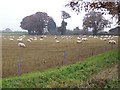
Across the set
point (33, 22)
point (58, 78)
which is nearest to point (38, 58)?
point (58, 78)

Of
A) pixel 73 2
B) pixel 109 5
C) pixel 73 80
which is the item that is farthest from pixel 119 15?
pixel 73 80

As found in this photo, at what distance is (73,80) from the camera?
1389 cm

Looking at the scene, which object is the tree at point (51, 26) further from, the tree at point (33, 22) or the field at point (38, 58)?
the field at point (38, 58)

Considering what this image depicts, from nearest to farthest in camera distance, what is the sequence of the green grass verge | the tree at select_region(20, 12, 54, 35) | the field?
the green grass verge, the field, the tree at select_region(20, 12, 54, 35)

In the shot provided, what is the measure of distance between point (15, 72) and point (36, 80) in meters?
5.46

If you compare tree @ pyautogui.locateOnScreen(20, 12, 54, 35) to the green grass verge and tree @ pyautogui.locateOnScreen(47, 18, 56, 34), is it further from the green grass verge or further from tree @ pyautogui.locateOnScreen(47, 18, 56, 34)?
the green grass verge

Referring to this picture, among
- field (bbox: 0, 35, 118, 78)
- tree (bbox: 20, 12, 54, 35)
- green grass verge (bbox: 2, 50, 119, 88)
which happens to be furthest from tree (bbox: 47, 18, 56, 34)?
green grass verge (bbox: 2, 50, 119, 88)

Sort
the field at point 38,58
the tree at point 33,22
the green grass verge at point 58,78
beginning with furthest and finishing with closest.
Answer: the tree at point 33,22
the field at point 38,58
the green grass verge at point 58,78

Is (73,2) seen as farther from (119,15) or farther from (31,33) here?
(31,33)

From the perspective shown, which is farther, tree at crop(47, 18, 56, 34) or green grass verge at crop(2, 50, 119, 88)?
tree at crop(47, 18, 56, 34)

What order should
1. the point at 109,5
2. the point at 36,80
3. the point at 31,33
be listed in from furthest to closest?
the point at 31,33 < the point at 109,5 < the point at 36,80

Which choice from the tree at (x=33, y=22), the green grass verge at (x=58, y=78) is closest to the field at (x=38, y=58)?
the green grass verge at (x=58, y=78)

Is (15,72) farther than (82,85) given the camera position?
Yes

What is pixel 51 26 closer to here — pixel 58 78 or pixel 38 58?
pixel 38 58
